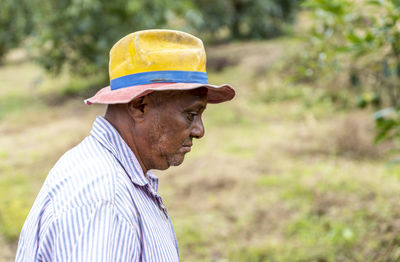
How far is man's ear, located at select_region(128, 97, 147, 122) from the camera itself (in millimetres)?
1396

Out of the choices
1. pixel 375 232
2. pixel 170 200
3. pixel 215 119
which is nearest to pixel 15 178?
pixel 170 200

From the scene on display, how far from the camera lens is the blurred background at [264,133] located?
11.7ft

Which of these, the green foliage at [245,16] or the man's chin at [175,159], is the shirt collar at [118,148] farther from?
the green foliage at [245,16]

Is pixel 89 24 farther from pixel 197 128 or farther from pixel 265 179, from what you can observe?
pixel 197 128

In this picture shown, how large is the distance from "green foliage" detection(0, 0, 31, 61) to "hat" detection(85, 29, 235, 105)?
1056 cm

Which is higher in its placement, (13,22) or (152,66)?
(152,66)

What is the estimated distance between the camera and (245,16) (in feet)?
50.1

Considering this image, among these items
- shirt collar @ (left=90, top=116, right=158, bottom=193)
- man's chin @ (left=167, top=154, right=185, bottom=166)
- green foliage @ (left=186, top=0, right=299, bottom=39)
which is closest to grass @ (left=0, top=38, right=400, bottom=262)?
man's chin @ (left=167, top=154, right=185, bottom=166)

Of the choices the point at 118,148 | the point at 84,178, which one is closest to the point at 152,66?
the point at 118,148

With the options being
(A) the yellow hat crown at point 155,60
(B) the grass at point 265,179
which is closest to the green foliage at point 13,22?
(B) the grass at point 265,179

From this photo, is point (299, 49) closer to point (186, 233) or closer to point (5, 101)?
point (5, 101)

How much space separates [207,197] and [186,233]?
2.90ft

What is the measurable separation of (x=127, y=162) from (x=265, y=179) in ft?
14.7

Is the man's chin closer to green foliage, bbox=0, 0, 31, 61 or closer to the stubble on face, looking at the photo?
the stubble on face
